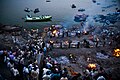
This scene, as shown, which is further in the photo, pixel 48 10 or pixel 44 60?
pixel 48 10

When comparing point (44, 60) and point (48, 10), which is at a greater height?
point (48, 10)

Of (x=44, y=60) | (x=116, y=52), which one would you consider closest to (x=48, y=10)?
(x=116, y=52)

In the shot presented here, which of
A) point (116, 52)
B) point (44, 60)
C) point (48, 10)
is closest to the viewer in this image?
point (44, 60)

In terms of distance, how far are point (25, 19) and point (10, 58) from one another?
20735 mm

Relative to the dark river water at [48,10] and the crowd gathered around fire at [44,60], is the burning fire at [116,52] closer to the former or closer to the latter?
the crowd gathered around fire at [44,60]

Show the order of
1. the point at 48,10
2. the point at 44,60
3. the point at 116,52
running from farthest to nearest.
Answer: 1. the point at 48,10
2. the point at 116,52
3. the point at 44,60

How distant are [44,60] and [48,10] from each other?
27515mm

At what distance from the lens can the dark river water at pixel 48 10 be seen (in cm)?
3989

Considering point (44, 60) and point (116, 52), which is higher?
point (44, 60)

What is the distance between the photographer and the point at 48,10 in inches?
1890

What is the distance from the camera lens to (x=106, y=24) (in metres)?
38.2

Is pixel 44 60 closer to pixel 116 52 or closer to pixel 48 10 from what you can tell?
pixel 116 52

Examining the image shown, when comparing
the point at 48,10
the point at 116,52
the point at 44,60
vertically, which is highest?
the point at 48,10

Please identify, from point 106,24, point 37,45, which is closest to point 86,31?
point 106,24
